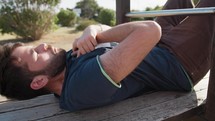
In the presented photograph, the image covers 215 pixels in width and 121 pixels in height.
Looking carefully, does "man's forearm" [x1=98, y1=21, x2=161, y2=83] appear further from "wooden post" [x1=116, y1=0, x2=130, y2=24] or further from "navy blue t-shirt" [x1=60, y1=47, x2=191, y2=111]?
"wooden post" [x1=116, y1=0, x2=130, y2=24]

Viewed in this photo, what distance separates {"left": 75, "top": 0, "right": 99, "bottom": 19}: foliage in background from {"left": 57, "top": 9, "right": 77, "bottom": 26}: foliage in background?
32.8 feet

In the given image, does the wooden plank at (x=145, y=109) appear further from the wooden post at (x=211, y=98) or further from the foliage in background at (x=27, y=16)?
the foliage in background at (x=27, y=16)

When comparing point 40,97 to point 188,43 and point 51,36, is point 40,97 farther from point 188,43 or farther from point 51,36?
point 51,36

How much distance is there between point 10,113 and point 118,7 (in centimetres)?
135

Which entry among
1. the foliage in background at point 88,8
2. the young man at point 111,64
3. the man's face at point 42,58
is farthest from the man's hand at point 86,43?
the foliage in background at point 88,8

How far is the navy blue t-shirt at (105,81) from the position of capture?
1559 mm

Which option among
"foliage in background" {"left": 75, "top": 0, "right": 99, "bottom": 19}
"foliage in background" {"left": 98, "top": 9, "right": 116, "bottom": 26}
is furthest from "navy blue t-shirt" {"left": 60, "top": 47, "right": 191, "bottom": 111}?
"foliage in background" {"left": 75, "top": 0, "right": 99, "bottom": 19}

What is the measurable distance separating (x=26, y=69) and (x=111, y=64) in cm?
65

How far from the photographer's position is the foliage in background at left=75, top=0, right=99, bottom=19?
99.0 feet

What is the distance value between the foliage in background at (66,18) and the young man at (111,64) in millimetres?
16891

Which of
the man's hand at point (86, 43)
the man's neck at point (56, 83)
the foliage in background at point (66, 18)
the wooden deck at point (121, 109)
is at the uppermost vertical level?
the man's hand at point (86, 43)

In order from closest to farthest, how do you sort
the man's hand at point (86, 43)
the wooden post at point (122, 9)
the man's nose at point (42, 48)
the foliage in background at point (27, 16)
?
the man's hand at point (86, 43), the man's nose at point (42, 48), the wooden post at point (122, 9), the foliage in background at point (27, 16)

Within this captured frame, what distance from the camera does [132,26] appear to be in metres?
1.72

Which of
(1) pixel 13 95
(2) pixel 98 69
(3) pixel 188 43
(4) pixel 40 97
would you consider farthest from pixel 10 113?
(3) pixel 188 43
